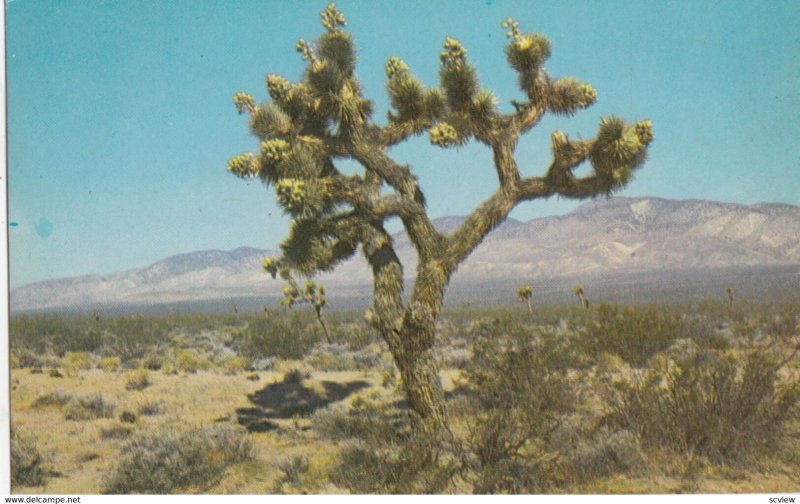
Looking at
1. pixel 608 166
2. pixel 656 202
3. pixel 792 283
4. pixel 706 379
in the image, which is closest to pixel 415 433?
pixel 706 379

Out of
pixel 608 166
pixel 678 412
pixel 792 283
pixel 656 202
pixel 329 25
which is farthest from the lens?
pixel 656 202

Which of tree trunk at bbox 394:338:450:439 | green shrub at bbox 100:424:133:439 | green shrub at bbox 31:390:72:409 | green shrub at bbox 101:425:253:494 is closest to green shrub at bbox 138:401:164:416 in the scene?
green shrub at bbox 100:424:133:439

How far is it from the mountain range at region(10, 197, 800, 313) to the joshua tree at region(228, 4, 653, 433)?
6.22 metres

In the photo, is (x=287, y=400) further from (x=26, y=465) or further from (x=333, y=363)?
(x=26, y=465)

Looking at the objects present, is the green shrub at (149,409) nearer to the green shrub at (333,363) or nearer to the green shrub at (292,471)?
the green shrub at (292,471)

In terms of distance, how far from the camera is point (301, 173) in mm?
6680

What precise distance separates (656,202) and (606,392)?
60227mm

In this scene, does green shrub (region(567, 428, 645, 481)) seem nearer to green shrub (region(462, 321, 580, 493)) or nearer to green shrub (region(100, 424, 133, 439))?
green shrub (region(462, 321, 580, 493))

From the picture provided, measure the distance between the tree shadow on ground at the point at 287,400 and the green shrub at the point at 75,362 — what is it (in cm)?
526

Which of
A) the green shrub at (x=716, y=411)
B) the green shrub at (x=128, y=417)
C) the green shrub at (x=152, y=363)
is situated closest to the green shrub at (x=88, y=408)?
the green shrub at (x=128, y=417)

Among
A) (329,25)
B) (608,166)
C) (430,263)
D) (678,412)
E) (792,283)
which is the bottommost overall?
(678,412)

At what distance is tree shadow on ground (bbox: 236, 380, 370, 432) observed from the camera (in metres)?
9.16

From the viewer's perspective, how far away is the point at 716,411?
6.31m

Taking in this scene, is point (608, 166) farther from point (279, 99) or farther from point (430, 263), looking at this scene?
point (279, 99)
